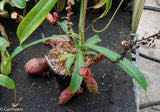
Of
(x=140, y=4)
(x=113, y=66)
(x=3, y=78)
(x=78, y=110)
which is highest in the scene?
(x=140, y=4)

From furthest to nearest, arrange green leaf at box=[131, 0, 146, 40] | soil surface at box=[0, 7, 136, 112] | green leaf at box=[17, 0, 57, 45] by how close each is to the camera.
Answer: green leaf at box=[131, 0, 146, 40] < soil surface at box=[0, 7, 136, 112] < green leaf at box=[17, 0, 57, 45]

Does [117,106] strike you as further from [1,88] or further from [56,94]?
[1,88]

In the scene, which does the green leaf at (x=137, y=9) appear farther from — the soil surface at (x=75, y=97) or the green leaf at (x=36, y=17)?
the green leaf at (x=36, y=17)

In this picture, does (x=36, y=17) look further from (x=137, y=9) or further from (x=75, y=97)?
(x=137, y=9)

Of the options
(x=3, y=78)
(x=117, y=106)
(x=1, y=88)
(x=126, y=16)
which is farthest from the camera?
(x=126, y=16)

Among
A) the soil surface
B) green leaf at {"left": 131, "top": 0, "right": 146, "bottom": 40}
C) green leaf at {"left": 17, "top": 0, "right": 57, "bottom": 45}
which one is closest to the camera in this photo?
green leaf at {"left": 17, "top": 0, "right": 57, "bottom": 45}

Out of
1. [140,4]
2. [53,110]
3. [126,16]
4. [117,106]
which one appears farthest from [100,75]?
[126,16]

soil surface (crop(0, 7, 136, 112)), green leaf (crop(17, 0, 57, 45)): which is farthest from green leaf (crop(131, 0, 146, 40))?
green leaf (crop(17, 0, 57, 45))

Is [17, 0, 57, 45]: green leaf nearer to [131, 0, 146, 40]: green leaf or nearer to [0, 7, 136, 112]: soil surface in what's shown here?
[0, 7, 136, 112]: soil surface

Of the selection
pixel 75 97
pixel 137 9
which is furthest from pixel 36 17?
pixel 137 9

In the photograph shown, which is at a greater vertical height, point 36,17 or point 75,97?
point 36,17

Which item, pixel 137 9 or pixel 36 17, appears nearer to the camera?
pixel 36 17
